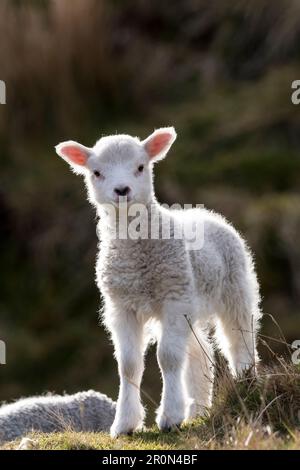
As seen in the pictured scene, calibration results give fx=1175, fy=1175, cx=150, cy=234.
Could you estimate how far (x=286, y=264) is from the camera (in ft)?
45.5

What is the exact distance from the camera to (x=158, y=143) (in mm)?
7594

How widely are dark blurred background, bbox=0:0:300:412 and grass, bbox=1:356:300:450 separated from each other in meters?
5.74

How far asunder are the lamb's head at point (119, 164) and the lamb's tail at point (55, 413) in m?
1.74

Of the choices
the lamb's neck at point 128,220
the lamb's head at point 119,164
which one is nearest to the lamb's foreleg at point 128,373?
the lamb's neck at point 128,220

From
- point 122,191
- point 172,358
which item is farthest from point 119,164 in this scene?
point 172,358

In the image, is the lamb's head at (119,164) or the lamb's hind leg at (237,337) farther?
the lamb's hind leg at (237,337)

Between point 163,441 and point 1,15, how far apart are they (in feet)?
35.5

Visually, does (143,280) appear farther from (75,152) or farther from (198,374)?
(198,374)

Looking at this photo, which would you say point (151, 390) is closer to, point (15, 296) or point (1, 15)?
point (15, 296)

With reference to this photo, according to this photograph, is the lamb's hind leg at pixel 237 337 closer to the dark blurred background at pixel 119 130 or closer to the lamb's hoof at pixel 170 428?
the lamb's hoof at pixel 170 428

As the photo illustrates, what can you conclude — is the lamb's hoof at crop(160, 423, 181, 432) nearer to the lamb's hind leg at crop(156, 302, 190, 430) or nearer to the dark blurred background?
the lamb's hind leg at crop(156, 302, 190, 430)

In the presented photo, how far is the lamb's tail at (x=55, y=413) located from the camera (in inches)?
324

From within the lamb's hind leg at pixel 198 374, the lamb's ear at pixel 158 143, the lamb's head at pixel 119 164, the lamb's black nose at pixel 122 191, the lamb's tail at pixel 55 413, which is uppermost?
the lamb's ear at pixel 158 143

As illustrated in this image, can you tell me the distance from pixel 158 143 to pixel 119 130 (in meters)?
8.48
